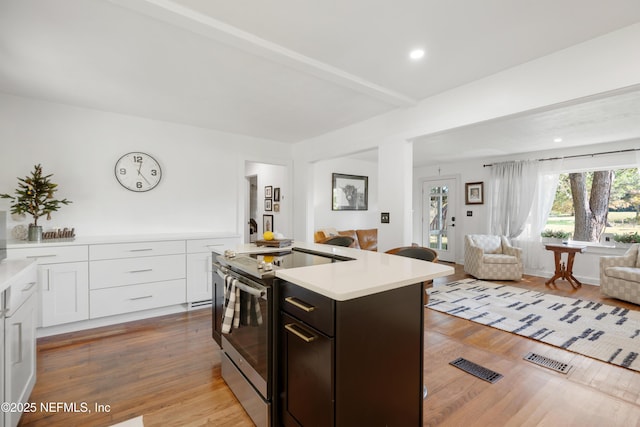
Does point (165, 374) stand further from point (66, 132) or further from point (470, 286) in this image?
point (470, 286)

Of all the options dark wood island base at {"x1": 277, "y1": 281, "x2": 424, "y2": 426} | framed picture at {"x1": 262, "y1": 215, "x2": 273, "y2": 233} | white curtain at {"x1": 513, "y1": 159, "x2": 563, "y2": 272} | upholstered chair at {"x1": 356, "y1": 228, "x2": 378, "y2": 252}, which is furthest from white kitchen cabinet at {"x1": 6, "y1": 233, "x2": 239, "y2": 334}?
white curtain at {"x1": 513, "y1": 159, "x2": 563, "y2": 272}

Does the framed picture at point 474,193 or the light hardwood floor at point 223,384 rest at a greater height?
the framed picture at point 474,193

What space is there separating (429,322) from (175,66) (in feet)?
11.5

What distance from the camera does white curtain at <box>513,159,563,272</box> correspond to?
549 cm

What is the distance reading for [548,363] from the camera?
2416mm

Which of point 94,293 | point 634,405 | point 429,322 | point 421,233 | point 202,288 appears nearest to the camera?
point 634,405

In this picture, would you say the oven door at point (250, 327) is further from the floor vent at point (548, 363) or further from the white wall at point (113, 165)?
the white wall at point (113, 165)

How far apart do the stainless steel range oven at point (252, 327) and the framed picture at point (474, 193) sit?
5.53 metres

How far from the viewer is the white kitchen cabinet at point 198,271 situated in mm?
3588

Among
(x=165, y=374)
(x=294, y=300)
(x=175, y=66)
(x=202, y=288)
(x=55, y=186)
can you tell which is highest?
(x=175, y=66)

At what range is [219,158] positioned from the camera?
4406 millimetres

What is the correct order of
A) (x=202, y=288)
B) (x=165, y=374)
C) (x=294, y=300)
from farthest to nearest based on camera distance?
(x=202, y=288) → (x=165, y=374) → (x=294, y=300)

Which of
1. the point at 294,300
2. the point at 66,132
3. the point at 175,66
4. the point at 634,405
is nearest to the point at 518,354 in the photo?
the point at 634,405

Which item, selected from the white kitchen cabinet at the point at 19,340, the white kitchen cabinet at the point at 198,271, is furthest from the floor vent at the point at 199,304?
the white kitchen cabinet at the point at 19,340
